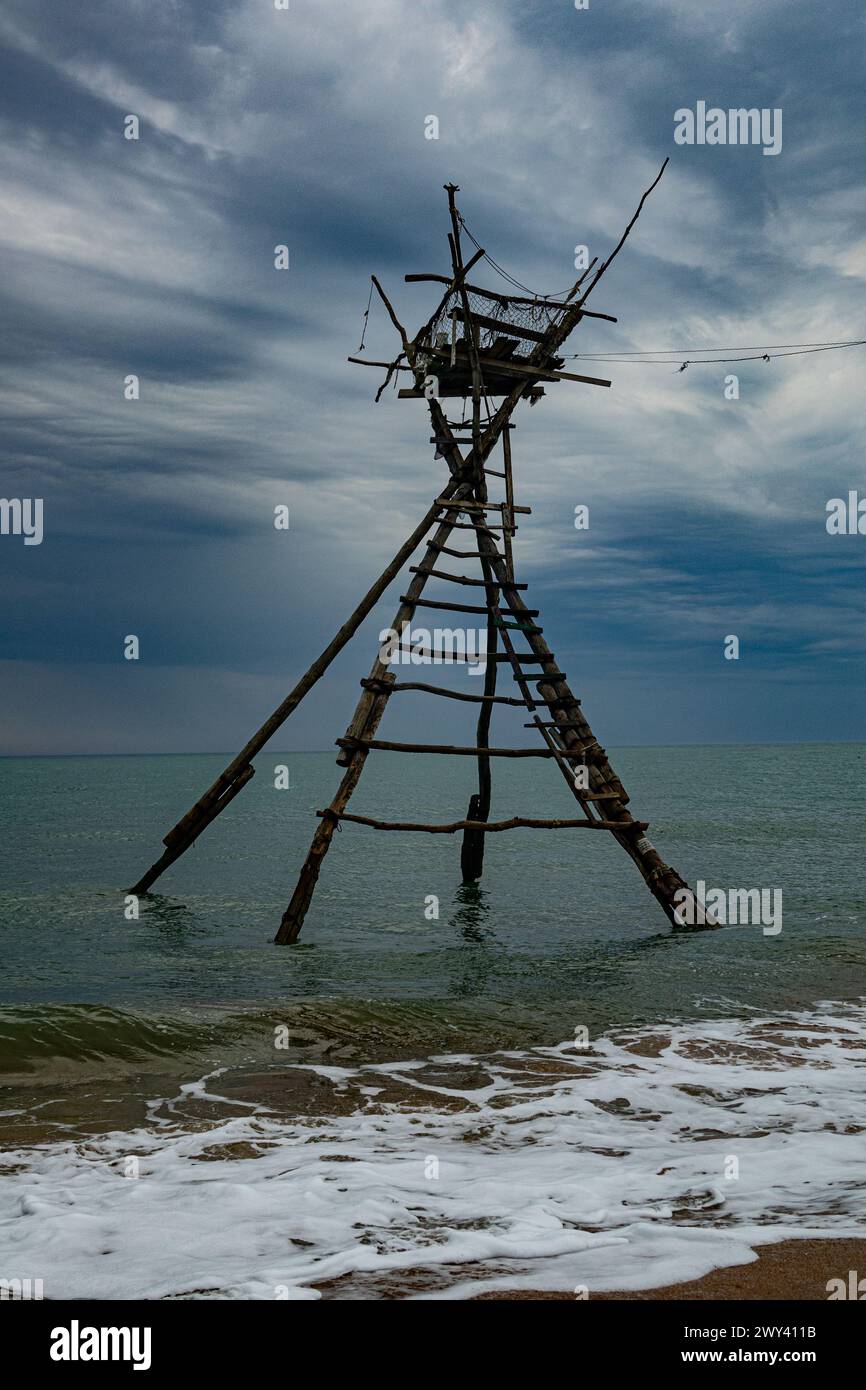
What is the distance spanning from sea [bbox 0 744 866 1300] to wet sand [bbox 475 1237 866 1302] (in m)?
0.09

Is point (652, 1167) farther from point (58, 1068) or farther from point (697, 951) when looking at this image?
point (697, 951)

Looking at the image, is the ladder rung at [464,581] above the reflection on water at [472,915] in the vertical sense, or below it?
above

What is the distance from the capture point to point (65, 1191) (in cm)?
602

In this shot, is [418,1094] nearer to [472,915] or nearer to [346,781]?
[346,781]

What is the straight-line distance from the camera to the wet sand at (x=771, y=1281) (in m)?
4.39

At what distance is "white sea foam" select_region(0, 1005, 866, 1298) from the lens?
4.86 m

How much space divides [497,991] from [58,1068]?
527 cm

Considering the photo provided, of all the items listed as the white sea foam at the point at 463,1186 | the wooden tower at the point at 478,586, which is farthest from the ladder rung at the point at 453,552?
the white sea foam at the point at 463,1186

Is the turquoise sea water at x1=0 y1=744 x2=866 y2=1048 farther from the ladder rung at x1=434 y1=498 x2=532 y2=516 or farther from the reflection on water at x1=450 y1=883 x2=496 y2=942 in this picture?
the ladder rung at x1=434 y1=498 x2=532 y2=516

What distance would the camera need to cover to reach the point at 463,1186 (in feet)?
19.9

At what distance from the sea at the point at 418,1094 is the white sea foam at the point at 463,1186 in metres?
0.02

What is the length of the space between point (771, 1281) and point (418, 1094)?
4121 mm

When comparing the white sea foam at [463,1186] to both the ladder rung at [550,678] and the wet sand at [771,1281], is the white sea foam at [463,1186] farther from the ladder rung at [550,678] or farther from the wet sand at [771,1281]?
the ladder rung at [550,678]

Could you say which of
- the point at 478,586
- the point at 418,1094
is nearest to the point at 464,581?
the point at 478,586
